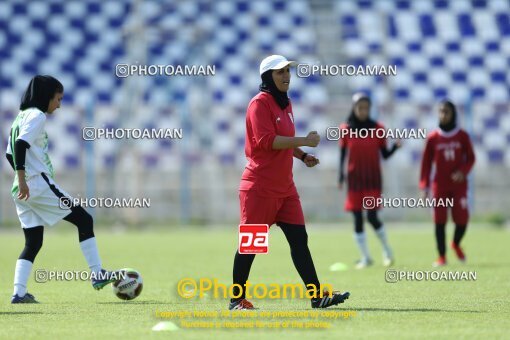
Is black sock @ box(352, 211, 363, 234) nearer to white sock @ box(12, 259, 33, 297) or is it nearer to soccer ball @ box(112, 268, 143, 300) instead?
soccer ball @ box(112, 268, 143, 300)

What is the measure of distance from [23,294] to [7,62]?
707 inches

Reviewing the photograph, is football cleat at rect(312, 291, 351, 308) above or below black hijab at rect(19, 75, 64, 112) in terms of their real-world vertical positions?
below

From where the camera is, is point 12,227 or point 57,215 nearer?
point 57,215

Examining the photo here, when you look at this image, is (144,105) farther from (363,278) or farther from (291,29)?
(363,278)

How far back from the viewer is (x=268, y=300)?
9.08 metres

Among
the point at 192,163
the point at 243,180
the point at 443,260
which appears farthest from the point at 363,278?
the point at 192,163

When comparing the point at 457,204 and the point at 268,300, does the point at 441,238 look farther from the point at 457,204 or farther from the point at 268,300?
the point at 268,300

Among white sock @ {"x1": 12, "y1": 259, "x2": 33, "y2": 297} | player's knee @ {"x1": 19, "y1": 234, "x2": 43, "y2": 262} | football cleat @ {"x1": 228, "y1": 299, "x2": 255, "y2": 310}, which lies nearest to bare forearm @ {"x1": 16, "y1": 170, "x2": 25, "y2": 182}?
player's knee @ {"x1": 19, "y1": 234, "x2": 43, "y2": 262}

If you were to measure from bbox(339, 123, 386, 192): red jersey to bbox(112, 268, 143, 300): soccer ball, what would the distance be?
502 cm

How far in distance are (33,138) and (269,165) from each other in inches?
84.8

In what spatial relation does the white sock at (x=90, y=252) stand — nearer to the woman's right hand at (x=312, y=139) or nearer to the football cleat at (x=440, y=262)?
Answer: the woman's right hand at (x=312, y=139)

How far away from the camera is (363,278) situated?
11.3 m

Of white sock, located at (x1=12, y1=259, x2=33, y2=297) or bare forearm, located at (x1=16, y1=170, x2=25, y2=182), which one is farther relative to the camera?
white sock, located at (x1=12, y1=259, x2=33, y2=297)

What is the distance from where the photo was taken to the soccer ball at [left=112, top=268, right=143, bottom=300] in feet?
30.1
